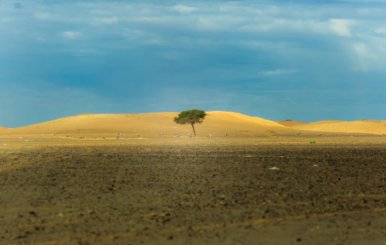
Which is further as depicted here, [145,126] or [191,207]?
[145,126]

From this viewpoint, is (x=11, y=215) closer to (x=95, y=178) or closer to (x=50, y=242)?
(x=50, y=242)

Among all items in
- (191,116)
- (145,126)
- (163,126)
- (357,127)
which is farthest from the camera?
(357,127)

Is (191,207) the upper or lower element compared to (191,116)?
lower

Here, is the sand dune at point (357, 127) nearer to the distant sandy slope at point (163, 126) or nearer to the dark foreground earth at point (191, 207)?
the distant sandy slope at point (163, 126)

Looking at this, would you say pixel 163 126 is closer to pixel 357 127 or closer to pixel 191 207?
pixel 357 127

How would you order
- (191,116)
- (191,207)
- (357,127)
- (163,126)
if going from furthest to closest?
(357,127), (163,126), (191,116), (191,207)

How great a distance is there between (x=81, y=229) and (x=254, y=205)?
469 cm

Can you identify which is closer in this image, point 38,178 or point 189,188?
point 189,188

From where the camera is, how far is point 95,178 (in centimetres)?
2223

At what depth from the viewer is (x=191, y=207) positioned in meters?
15.1

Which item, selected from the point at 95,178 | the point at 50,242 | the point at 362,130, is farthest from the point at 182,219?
the point at 362,130

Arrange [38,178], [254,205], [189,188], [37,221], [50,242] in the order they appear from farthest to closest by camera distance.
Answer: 1. [38,178]
2. [189,188]
3. [254,205]
4. [37,221]
5. [50,242]

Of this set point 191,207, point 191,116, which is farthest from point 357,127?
point 191,207

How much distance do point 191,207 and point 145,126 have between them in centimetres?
12207
